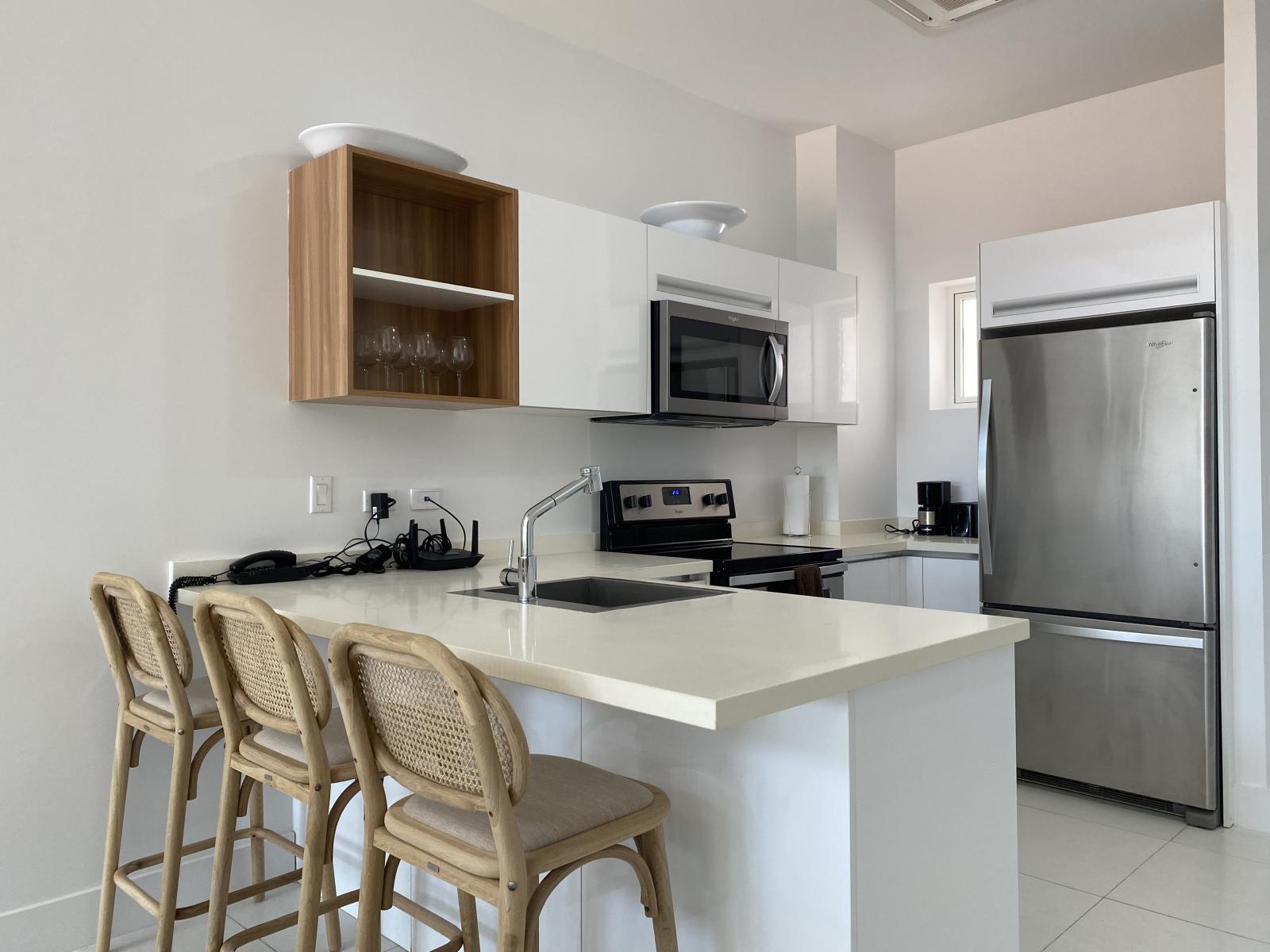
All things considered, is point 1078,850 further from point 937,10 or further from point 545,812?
point 937,10

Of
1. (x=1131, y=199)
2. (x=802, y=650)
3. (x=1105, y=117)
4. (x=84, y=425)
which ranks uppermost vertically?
(x=1105, y=117)

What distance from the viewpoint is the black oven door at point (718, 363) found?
3.14 meters

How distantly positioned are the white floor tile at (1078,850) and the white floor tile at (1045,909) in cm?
5

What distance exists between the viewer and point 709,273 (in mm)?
3344

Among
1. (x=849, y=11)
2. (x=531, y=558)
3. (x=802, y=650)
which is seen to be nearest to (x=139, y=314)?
(x=531, y=558)

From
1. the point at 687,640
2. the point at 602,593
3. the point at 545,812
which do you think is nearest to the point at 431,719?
the point at 545,812

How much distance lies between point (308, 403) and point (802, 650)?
1.79m

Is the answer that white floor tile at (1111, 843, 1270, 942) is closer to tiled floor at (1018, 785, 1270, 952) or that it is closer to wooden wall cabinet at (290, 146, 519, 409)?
tiled floor at (1018, 785, 1270, 952)

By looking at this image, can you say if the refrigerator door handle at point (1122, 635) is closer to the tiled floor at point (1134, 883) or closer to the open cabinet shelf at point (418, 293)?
the tiled floor at point (1134, 883)

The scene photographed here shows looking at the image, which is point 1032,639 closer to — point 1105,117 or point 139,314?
point 1105,117

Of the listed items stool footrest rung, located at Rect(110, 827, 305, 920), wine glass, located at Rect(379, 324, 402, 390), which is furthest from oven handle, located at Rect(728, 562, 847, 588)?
stool footrest rung, located at Rect(110, 827, 305, 920)

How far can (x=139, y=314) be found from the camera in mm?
2375

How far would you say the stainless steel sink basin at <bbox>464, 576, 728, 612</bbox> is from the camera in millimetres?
2223

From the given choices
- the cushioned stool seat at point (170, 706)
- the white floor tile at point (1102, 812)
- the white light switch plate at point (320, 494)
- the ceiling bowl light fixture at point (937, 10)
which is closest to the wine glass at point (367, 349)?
the white light switch plate at point (320, 494)
